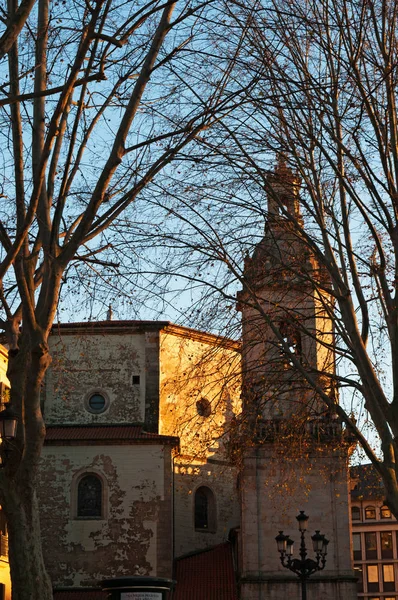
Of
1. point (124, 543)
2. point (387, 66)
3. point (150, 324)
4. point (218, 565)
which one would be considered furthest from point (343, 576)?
point (387, 66)

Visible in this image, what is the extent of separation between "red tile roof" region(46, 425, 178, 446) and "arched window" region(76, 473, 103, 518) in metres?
1.35

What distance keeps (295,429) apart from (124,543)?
15444 mm

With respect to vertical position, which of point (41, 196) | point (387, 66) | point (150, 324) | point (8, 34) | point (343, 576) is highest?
point (150, 324)

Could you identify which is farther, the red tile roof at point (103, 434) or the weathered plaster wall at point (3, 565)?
the red tile roof at point (103, 434)

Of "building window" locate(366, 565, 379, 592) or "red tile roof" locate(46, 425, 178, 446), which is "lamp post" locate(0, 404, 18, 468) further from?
→ "building window" locate(366, 565, 379, 592)

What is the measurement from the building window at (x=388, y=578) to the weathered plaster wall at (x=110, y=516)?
140 ft

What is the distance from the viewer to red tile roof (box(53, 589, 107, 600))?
3006 centimetres

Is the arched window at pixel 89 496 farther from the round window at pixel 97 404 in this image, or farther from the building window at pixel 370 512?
the building window at pixel 370 512

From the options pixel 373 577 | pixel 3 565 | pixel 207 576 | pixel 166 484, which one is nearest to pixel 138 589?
pixel 3 565

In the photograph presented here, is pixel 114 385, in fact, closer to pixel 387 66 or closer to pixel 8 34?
pixel 387 66

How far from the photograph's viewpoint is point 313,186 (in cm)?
1435

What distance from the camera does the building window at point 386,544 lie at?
7020cm

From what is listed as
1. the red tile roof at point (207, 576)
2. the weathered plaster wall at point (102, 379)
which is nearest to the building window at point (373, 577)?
the red tile roof at point (207, 576)

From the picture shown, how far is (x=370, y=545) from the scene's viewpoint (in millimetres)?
71000
